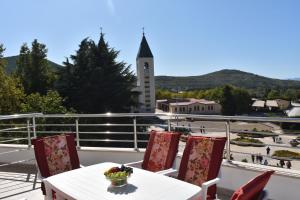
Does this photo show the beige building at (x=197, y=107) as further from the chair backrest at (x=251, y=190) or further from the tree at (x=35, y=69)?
the chair backrest at (x=251, y=190)

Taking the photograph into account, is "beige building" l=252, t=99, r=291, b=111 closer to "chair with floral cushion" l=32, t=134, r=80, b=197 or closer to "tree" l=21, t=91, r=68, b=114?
"tree" l=21, t=91, r=68, b=114

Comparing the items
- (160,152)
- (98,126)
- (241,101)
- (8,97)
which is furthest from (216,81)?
(160,152)

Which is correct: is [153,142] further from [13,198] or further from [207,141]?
[13,198]

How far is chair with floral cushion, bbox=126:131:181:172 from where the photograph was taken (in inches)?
154

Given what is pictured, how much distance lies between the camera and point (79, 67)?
24922 millimetres

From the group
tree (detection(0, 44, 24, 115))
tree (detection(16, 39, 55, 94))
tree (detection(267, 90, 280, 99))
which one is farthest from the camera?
tree (detection(267, 90, 280, 99))

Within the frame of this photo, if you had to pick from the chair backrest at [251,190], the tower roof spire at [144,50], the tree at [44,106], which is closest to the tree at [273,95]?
the tower roof spire at [144,50]

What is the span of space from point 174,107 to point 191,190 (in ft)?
230

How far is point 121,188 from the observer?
2859 mm

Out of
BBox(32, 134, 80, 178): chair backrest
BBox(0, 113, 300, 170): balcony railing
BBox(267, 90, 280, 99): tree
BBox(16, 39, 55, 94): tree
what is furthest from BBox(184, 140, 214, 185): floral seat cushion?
BBox(267, 90, 280, 99): tree

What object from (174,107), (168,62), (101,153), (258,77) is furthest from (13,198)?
(258,77)

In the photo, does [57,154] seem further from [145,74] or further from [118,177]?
[145,74]

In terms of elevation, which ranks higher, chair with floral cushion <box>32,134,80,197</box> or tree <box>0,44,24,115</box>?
tree <box>0,44,24,115</box>

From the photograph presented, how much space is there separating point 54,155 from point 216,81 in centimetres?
13192
